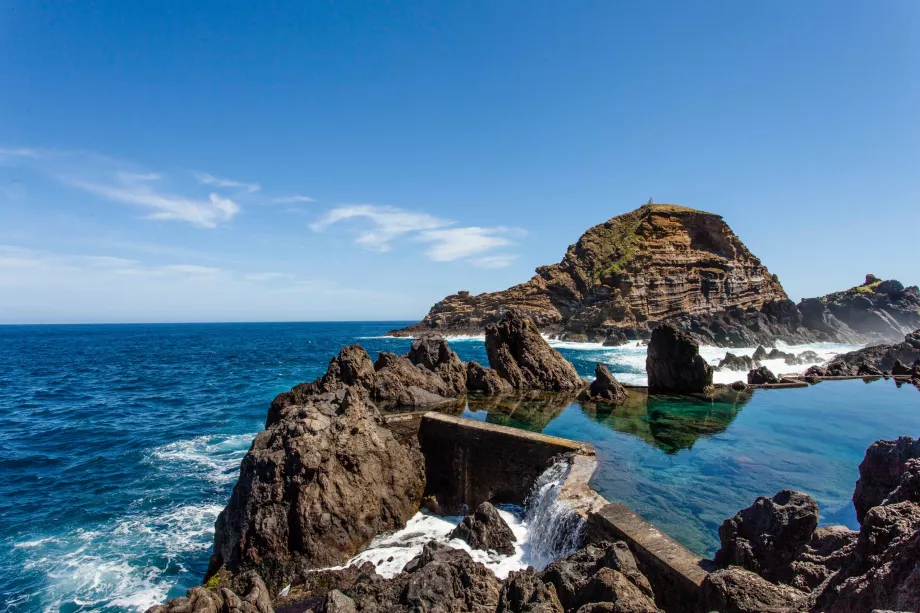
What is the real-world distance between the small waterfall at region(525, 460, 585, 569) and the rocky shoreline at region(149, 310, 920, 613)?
36 cm

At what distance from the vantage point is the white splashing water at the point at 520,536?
937cm

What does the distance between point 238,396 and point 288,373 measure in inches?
448

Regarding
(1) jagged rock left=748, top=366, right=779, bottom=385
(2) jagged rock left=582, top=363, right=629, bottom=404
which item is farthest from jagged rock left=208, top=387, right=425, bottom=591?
(1) jagged rock left=748, top=366, right=779, bottom=385

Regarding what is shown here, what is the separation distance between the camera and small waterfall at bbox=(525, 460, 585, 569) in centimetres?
920

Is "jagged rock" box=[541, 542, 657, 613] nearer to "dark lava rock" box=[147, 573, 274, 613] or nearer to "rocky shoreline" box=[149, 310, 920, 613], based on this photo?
"rocky shoreline" box=[149, 310, 920, 613]

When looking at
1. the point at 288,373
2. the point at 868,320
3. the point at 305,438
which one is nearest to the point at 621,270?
the point at 868,320

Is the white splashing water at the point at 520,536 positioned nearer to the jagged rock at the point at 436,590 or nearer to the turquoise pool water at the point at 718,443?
the turquoise pool water at the point at 718,443

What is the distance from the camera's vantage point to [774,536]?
20.9 feet

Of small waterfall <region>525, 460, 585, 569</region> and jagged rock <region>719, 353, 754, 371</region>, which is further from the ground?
jagged rock <region>719, 353, 754, 371</region>

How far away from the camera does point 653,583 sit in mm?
7160

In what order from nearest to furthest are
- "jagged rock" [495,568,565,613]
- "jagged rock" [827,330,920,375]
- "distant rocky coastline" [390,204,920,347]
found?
"jagged rock" [495,568,565,613] → "jagged rock" [827,330,920,375] → "distant rocky coastline" [390,204,920,347]

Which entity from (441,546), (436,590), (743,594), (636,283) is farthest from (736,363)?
(636,283)

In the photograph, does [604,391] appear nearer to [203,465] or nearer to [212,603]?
[203,465]

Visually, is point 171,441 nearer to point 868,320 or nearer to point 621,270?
point 621,270
